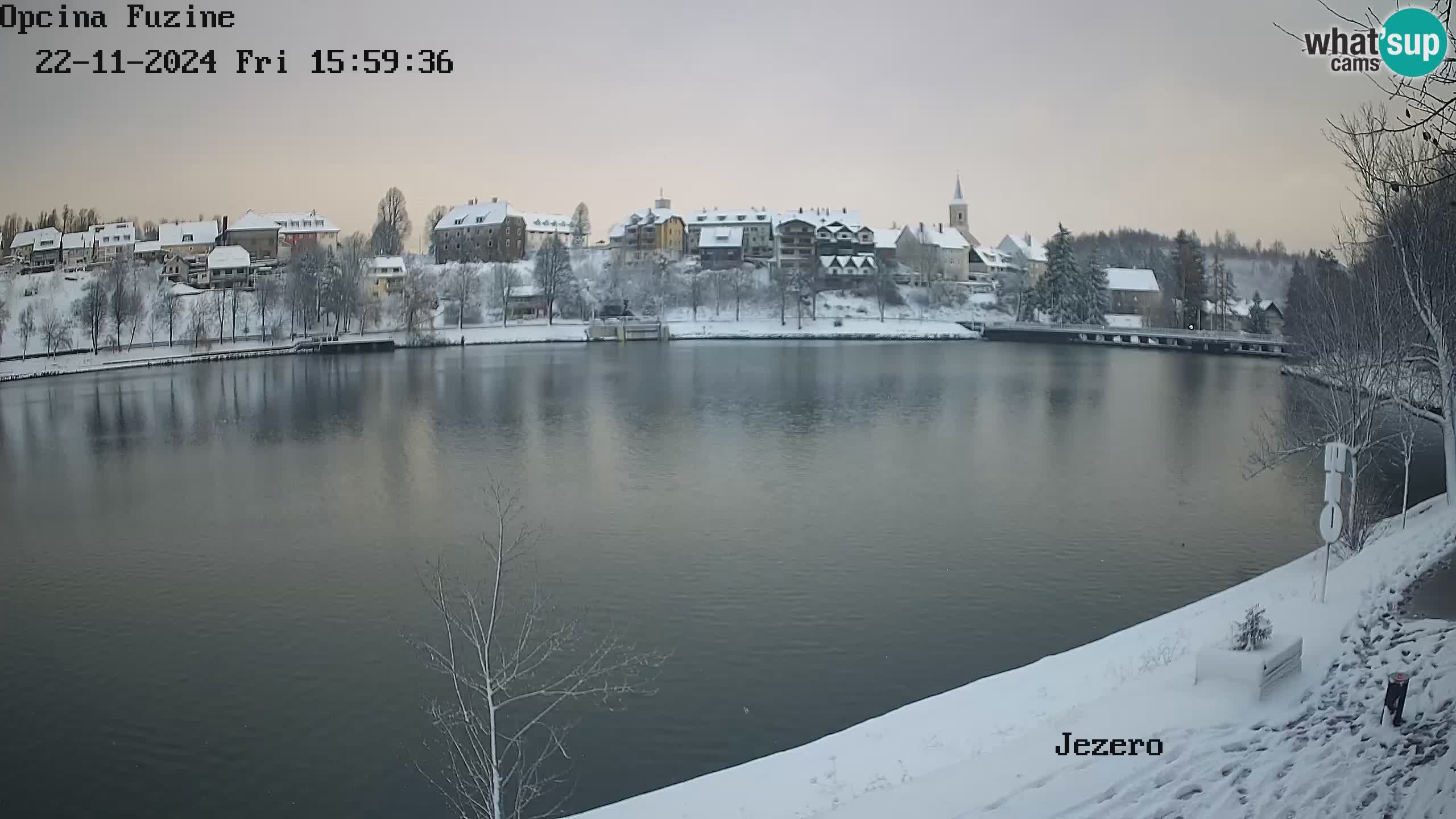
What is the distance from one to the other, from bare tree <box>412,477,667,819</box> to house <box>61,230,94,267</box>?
82.9 metres

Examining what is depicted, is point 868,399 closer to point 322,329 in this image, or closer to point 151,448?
point 151,448

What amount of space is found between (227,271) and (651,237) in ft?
132

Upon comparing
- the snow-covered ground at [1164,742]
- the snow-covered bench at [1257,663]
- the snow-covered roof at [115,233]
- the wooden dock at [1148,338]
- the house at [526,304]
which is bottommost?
the snow-covered ground at [1164,742]

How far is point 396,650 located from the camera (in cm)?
1487

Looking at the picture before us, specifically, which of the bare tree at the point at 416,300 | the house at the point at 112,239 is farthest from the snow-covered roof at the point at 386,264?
the house at the point at 112,239

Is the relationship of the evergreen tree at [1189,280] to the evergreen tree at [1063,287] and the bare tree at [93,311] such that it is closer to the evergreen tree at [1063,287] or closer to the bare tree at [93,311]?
the evergreen tree at [1063,287]

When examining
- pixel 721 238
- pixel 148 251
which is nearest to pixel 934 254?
pixel 721 238

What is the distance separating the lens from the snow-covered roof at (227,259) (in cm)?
9088

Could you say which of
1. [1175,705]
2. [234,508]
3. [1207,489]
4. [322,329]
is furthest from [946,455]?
[322,329]

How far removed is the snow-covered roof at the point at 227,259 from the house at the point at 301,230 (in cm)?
812

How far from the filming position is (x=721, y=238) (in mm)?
105625

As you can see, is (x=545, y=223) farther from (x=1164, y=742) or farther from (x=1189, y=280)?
(x=1164, y=742)

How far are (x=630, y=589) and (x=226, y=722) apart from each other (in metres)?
6.65

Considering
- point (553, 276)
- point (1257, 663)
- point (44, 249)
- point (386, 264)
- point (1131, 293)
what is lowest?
point (1257, 663)
